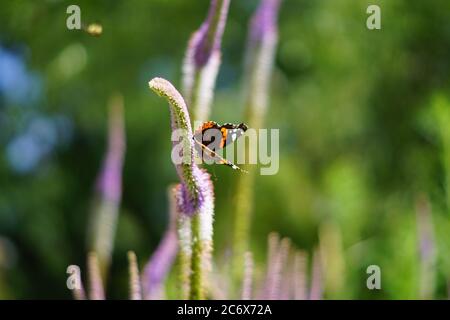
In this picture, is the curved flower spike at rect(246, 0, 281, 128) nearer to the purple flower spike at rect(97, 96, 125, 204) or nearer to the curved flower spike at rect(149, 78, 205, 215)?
the purple flower spike at rect(97, 96, 125, 204)

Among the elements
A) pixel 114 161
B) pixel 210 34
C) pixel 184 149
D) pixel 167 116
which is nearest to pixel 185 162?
pixel 184 149

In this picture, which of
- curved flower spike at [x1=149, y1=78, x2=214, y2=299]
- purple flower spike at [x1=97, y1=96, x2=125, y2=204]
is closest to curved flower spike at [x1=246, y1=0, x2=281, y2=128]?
purple flower spike at [x1=97, y1=96, x2=125, y2=204]

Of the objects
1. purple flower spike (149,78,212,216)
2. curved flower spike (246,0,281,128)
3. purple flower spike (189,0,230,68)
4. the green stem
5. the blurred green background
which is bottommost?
the green stem

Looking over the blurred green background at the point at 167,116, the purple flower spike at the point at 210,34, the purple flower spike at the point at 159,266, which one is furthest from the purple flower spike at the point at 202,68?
the blurred green background at the point at 167,116

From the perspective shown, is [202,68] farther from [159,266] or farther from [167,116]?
[167,116]

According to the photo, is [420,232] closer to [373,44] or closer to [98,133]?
[373,44]

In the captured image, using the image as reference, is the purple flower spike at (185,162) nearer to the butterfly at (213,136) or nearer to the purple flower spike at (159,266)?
the butterfly at (213,136)
